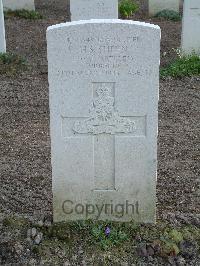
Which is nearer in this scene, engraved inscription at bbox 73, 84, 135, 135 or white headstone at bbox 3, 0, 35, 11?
engraved inscription at bbox 73, 84, 135, 135

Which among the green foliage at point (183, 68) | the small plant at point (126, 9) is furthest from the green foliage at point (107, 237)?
the small plant at point (126, 9)

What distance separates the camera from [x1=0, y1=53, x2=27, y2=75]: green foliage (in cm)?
848

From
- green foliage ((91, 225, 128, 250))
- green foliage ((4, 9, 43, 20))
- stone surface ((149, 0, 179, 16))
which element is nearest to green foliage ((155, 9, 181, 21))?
stone surface ((149, 0, 179, 16))

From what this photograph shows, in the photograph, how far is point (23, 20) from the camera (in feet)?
41.2

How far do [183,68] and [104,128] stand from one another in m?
4.72

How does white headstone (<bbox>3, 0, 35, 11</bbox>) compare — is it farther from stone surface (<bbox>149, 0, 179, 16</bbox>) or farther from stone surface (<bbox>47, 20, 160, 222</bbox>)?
stone surface (<bbox>47, 20, 160, 222</bbox>)

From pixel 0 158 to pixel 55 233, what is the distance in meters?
1.69

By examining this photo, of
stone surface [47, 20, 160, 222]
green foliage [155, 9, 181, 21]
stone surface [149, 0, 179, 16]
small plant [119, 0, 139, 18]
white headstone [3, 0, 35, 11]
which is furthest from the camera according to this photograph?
white headstone [3, 0, 35, 11]

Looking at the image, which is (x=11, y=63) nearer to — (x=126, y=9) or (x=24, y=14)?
(x=24, y=14)

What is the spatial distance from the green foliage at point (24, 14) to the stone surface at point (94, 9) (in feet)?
11.8

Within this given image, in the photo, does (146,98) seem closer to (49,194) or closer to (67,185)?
(67,185)

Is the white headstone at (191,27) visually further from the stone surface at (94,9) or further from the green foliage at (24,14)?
the green foliage at (24,14)

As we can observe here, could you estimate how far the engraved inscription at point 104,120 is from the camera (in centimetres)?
387

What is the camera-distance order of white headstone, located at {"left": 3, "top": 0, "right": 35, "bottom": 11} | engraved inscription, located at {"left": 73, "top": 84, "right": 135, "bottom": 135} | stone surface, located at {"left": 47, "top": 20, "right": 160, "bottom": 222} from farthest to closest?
white headstone, located at {"left": 3, "top": 0, "right": 35, "bottom": 11}
engraved inscription, located at {"left": 73, "top": 84, "right": 135, "bottom": 135}
stone surface, located at {"left": 47, "top": 20, "right": 160, "bottom": 222}
